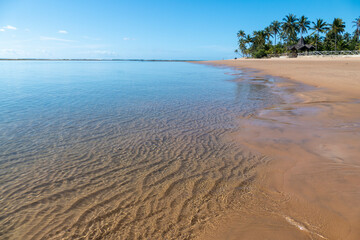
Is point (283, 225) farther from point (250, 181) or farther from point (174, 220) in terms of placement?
point (174, 220)

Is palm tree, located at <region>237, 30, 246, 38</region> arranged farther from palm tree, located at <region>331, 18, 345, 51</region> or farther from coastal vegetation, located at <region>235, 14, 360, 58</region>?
palm tree, located at <region>331, 18, 345, 51</region>

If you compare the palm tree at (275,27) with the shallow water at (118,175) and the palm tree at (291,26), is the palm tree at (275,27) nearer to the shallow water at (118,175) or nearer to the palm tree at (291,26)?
the palm tree at (291,26)

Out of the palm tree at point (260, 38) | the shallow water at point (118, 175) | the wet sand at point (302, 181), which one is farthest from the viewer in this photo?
the palm tree at point (260, 38)

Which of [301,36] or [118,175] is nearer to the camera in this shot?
[118,175]

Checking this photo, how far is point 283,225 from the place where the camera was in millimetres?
2848

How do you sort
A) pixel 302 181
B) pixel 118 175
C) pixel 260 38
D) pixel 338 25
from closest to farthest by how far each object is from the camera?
pixel 302 181 < pixel 118 175 < pixel 338 25 < pixel 260 38

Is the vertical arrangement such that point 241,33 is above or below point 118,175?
above


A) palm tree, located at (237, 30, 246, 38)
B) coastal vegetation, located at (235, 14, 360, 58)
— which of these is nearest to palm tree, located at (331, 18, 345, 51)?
coastal vegetation, located at (235, 14, 360, 58)

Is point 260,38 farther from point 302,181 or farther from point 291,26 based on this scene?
point 302,181

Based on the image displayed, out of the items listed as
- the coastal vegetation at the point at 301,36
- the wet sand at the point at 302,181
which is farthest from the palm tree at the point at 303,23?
the wet sand at the point at 302,181

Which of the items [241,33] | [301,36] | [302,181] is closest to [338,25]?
[301,36]

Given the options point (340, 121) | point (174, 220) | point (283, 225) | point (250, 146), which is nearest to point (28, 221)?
point (174, 220)

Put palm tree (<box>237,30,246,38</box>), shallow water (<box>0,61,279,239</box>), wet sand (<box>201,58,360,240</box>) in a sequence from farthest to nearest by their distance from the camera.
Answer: palm tree (<box>237,30,246,38</box>), shallow water (<box>0,61,279,239</box>), wet sand (<box>201,58,360,240</box>)

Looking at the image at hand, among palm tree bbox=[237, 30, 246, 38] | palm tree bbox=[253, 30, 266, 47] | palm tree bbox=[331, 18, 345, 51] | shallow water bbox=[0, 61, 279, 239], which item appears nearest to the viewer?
shallow water bbox=[0, 61, 279, 239]
